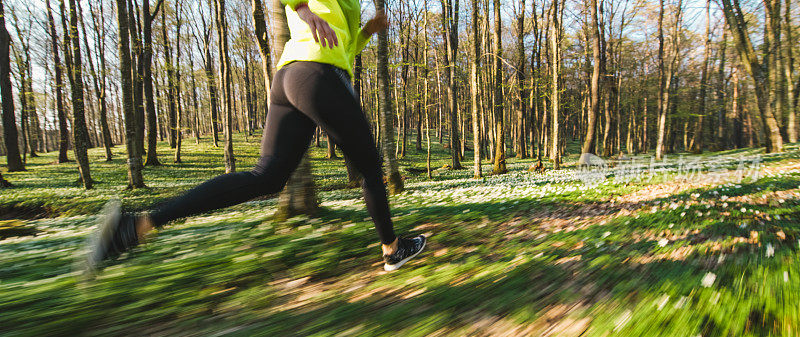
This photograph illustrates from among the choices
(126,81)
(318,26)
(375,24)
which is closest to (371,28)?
(375,24)

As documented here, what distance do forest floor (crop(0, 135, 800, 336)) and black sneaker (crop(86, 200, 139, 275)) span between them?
0.98 feet

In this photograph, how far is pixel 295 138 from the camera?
2.07 meters

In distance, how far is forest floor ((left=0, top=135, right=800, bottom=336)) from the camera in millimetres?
1531

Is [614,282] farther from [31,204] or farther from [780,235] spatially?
[31,204]

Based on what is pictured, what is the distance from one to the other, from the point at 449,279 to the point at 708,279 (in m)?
1.47

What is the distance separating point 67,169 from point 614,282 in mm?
27075

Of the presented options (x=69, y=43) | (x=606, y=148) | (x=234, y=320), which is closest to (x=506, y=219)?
(x=234, y=320)

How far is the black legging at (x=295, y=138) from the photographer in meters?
1.85

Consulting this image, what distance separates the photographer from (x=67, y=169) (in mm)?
18750

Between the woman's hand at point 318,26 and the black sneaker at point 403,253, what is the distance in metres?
1.49

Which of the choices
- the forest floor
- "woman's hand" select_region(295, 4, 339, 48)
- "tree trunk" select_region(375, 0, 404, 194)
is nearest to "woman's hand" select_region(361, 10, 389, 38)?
"woman's hand" select_region(295, 4, 339, 48)

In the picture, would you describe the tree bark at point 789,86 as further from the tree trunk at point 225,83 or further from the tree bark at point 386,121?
the tree trunk at point 225,83

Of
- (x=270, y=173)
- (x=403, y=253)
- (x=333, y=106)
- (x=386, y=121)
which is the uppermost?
(x=386, y=121)

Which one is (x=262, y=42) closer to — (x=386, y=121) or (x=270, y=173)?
(x=386, y=121)
